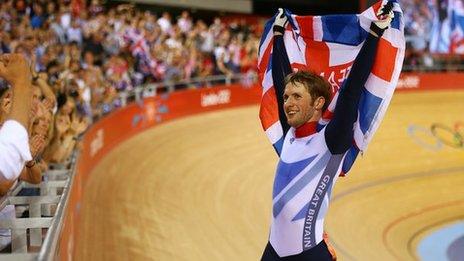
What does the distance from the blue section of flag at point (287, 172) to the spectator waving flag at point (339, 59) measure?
19 cm

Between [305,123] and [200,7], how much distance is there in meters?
19.3

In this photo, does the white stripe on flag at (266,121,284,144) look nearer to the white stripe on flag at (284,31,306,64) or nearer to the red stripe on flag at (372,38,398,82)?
the white stripe on flag at (284,31,306,64)

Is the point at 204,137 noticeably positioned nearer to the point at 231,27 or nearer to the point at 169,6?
the point at 231,27

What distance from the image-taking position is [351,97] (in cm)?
261

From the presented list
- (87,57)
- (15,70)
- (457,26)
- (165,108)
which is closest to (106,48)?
(165,108)

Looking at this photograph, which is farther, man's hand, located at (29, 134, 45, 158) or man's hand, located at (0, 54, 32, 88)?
man's hand, located at (29, 134, 45, 158)

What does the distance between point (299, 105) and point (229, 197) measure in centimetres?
554

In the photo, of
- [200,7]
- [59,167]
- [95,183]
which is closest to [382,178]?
[95,183]

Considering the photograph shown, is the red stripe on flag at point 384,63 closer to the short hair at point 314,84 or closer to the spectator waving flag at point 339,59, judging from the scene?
the spectator waving flag at point 339,59

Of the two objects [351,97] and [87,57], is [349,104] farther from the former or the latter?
[87,57]

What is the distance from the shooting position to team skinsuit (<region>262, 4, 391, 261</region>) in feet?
8.74

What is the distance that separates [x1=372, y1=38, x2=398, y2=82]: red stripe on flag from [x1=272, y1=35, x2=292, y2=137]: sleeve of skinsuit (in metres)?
0.49

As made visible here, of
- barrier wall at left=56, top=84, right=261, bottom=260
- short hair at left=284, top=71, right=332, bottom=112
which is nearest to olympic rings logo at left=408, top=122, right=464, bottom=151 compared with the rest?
barrier wall at left=56, top=84, right=261, bottom=260

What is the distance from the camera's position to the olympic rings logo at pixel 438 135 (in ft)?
40.6
